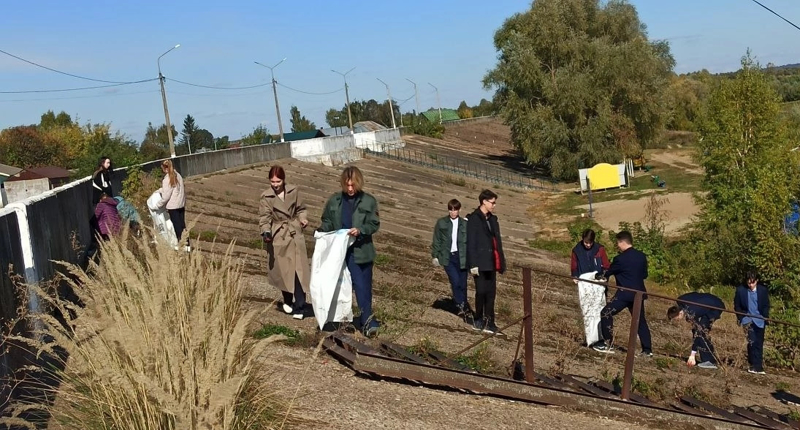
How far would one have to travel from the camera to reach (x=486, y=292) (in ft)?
35.8

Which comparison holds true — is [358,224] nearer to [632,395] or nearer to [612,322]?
[632,395]

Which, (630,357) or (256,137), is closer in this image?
(630,357)

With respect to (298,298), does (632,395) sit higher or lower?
lower

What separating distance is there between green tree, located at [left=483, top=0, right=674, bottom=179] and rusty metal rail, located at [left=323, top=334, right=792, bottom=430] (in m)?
46.8

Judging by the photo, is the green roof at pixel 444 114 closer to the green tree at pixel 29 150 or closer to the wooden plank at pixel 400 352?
the green tree at pixel 29 150

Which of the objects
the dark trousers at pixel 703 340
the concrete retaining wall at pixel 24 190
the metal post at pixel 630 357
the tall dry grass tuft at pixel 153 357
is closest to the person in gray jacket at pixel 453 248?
the dark trousers at pixel 703 340

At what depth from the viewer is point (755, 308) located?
1202 cm

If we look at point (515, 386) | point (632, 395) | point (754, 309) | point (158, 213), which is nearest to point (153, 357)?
point (515, 386)

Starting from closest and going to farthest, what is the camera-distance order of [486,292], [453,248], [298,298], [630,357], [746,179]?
[630,357] < [298,298] < [486,292] < [453,248] < [746,179]

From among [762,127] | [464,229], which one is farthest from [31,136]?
[464,229]

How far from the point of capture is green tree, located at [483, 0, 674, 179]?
5475 cm

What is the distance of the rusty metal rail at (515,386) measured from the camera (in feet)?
25.7

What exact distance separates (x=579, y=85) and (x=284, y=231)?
46798 mm

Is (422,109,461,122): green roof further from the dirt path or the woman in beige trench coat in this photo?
the dirt path
